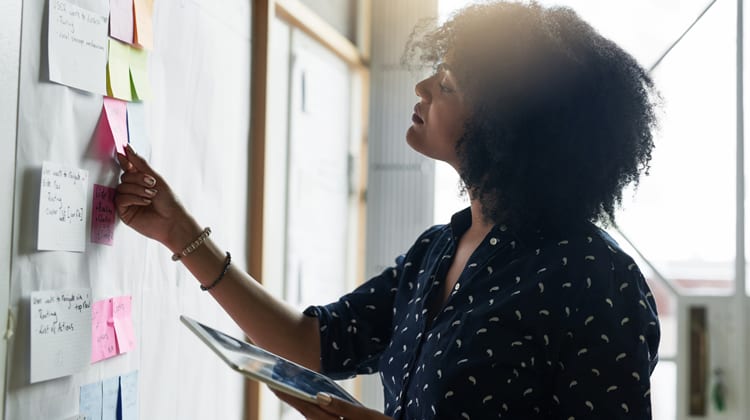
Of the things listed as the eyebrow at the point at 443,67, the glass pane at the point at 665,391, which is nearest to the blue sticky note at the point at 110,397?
the eyebrow at the point at 443,67

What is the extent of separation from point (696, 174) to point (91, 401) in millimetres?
2173

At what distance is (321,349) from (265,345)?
0.29ft

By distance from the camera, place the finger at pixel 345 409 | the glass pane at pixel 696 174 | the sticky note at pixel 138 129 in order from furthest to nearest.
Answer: the glass pane at pixel 696 174 → the sticky note at pixel 138 129 → the finger at pixel 345 409

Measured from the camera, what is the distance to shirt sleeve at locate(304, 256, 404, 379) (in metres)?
1.34

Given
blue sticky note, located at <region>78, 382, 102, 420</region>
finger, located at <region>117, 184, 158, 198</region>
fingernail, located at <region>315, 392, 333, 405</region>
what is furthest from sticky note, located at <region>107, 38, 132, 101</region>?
fingernail, located at <region>315, 392, 333, 405</region>

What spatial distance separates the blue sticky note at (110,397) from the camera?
1136 mm

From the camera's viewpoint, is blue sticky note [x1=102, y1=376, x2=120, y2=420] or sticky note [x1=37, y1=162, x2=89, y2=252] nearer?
sticky note [x1=37, y1=162, x2=89, y2=252]

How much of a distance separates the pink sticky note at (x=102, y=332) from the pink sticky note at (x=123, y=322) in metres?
0.01

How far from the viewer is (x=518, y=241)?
1.15 meters

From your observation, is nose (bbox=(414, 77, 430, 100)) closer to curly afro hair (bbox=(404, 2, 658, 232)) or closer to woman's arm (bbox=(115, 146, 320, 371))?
curly afro hair (bbox=(404, 2, 658, 232))

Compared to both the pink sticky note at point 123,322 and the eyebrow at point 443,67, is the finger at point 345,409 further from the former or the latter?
the eyebrow at point 443,67

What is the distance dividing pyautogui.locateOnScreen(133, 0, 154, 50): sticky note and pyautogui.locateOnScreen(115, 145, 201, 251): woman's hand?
0.54 ft

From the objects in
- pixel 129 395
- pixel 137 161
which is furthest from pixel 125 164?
pixel 129 395

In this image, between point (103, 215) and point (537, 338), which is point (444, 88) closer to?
point (537, 338)
